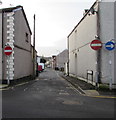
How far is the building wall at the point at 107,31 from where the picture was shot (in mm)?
11688

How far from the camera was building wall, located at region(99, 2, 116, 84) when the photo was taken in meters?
11.7

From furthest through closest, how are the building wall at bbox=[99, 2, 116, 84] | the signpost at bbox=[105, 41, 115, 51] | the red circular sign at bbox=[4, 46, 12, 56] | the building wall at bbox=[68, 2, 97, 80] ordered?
the building wall at bbox=[68, 2, 97, 80] → the red circular sign at bbox=[4, 46, 12, 56] → the building wall at bbox=[99, 2, 116, 84] → the signpost at bbox=[105, 41, 115, 51]

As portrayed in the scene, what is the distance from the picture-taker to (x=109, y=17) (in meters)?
12.0

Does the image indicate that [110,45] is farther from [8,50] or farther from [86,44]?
[8,50]

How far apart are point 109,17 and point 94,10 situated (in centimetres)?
140

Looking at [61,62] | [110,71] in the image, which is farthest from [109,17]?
[61,62]

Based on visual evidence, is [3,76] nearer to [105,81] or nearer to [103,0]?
[105,81]

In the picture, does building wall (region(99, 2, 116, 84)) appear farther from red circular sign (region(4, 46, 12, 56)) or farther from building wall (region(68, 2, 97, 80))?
red circular sign (region(4, 46, 12, 56))

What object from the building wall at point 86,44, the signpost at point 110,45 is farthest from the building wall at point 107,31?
the signpost at point 110,45

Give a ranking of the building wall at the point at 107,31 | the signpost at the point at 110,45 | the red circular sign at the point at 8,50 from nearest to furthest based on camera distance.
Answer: the signpost at the point at 110,45, the building wall at the point at 107,31, the red circular sign at the point at 8,50

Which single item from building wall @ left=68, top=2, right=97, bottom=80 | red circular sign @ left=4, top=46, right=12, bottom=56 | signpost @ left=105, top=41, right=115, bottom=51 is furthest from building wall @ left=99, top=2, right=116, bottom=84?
red circular sign @ left=4, top=46, right=12, bottom=56

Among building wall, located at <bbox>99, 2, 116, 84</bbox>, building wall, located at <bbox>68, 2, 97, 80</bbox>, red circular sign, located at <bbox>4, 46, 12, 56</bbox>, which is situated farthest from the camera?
building wall, located at <bbox>68, 2, 97, 80</bbox>

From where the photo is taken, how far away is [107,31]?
11969mm

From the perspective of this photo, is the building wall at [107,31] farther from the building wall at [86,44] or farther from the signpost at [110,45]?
the signpost at [110,45]
